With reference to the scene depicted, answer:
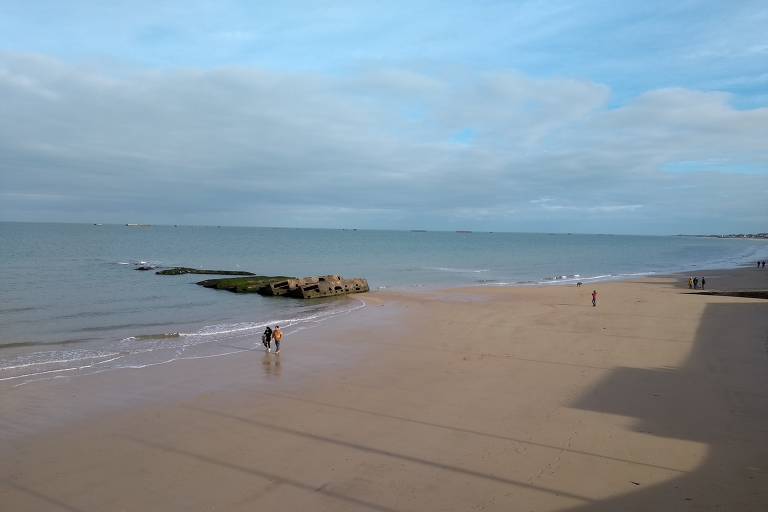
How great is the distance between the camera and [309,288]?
3997 centimetres

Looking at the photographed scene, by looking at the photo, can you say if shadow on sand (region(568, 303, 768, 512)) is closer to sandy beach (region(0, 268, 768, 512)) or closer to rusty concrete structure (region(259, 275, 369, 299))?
sandy beach (region(0, 268, 768, 512))

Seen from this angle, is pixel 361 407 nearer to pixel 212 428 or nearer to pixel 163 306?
pixel 212 428

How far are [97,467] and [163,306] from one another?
2437 centimetres

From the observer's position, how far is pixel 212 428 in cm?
1208

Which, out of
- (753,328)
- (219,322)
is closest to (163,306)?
(219,322)

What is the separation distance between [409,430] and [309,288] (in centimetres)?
2889

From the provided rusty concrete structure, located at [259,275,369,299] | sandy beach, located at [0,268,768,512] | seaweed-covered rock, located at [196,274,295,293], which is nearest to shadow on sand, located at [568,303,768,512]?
sandy beach, located at [0,268,768,512]

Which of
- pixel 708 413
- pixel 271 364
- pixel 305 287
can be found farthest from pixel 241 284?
pixel 708 413

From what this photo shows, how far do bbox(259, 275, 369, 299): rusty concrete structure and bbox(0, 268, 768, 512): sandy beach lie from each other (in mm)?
17998

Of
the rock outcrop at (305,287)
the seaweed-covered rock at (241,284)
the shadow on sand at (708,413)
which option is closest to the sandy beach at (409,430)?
the shadow on sand at (708,413)

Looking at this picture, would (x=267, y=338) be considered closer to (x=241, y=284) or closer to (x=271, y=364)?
(x=271, y=364)

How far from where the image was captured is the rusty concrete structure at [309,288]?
39.7m

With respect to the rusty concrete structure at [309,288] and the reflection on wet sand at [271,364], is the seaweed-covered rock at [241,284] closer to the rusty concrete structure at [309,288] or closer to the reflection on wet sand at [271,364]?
the rusty concrete structure at [309,288]

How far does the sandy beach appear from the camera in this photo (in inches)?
353
